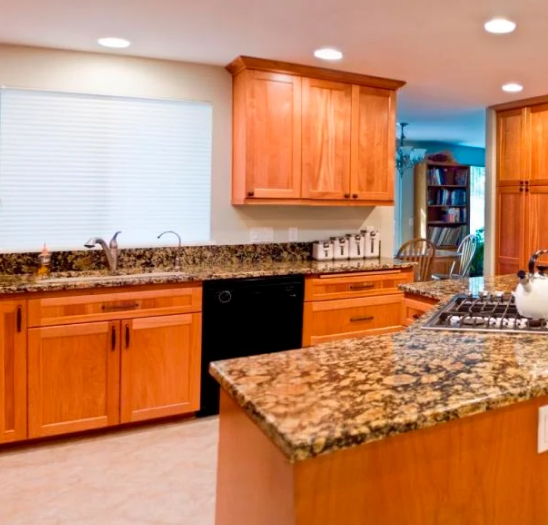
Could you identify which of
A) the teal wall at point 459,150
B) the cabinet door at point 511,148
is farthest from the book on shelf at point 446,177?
the cabinet door at point 511,148

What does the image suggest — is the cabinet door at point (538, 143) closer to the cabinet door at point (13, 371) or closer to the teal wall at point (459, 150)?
the teal wall at point (459, 150)

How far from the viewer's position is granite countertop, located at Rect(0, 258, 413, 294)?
2833 mm

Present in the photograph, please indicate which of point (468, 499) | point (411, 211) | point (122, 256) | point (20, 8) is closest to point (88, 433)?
point (122, 256)

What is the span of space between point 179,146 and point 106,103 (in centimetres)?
53

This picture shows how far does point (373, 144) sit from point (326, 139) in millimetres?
409

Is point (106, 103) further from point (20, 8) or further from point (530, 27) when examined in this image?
point (530, 27)

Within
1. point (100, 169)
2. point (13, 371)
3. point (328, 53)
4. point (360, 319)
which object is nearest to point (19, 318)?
point (13, 371)

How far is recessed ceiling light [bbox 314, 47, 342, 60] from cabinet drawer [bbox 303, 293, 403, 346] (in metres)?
1.54

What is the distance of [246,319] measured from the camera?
130 inches

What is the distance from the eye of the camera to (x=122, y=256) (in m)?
3.52

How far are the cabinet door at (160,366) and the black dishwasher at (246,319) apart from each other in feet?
0.24

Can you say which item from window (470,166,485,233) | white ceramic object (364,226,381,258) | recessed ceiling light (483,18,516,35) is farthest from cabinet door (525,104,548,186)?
window (470,166,485,233)

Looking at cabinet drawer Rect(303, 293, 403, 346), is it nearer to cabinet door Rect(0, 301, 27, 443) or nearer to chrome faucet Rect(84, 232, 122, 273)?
chrome faucet Rect(84, 232, 122, 273)

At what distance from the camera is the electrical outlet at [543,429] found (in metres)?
1.19
